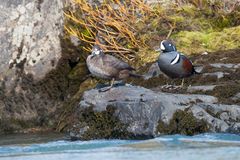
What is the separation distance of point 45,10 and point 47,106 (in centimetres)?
164

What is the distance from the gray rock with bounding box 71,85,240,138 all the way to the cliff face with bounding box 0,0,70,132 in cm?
322

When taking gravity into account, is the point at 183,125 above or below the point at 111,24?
below

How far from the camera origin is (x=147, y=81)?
37.8 feet

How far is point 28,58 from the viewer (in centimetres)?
1316

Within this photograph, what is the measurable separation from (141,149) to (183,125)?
0.92m

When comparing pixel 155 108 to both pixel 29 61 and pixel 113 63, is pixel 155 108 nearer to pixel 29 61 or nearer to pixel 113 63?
pixel 113 63

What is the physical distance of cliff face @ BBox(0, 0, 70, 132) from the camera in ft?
42.2

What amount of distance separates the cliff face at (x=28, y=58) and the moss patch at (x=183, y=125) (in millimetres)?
3865

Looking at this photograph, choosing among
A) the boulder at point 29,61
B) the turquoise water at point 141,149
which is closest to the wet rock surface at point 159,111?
the turquoise water at point 141,149

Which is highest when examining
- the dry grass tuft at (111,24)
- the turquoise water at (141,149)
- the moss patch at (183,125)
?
the dry grass tuft at (111,24)

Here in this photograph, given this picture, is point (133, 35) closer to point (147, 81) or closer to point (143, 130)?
point (147, 81)

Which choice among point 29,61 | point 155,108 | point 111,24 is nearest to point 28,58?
point 29,61

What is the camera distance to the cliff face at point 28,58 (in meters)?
12.9

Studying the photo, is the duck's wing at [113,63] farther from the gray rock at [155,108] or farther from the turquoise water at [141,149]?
the turquoise water at [141,149]
